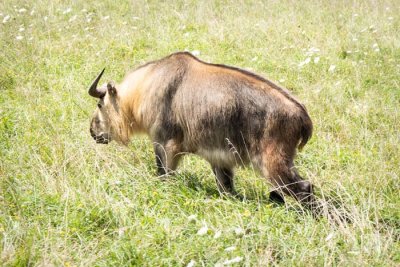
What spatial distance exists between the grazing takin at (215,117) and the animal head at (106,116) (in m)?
0.01

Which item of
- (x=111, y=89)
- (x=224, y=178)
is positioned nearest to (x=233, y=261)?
(x=224, y=178)

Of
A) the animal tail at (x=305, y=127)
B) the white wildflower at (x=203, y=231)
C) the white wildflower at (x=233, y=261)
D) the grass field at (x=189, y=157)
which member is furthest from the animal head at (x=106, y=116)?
the white wildflower at (x=233, y=261)

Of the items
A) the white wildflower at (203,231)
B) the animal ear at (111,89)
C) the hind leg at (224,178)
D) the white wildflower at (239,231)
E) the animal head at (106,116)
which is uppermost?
the animal ear at (111,89)

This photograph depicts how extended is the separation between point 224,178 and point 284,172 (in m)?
0.81

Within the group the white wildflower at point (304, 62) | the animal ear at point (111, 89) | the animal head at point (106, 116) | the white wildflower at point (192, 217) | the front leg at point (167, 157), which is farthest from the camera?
the white wildflower at point (304, 62)

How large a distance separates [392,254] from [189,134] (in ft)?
6.74

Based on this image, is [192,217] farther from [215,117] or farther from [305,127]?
[305,127]

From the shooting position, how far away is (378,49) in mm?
8172

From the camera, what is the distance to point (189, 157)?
19.0 ft

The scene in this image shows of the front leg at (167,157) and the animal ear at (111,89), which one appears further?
the animal ear at (111,89)

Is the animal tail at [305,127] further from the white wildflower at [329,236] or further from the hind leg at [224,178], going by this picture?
the white wildflower at [329,236]

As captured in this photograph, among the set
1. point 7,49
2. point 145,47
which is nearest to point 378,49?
point 145,47

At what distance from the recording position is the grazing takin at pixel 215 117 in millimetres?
4598

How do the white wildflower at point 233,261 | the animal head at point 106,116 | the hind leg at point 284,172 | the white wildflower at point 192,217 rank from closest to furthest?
the white wildflower at point 233,261 < the white wildflower at point 192,217 < the hind leg at point 284,172 < the animal head at point 106,116
